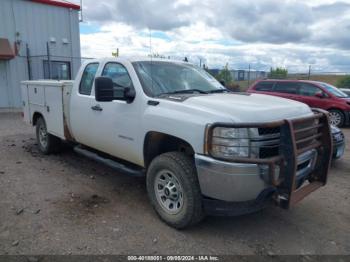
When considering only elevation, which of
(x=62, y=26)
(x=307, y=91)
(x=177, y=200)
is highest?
(x=62, y=26)

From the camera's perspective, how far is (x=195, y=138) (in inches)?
126

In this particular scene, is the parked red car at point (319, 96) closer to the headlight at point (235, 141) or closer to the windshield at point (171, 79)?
the windshield at point (171, 79)

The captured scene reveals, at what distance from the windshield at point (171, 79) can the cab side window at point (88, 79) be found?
1.00 m

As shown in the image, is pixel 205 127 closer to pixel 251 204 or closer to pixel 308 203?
pixel 251 204

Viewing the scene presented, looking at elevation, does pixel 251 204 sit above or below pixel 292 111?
below

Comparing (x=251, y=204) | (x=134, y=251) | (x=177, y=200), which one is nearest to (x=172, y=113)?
(x=177, y=200)

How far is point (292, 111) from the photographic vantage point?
351 cm

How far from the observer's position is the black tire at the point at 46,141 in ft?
21.6

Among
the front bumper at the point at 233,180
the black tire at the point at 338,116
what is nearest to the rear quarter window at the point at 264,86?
the black tire at the point at 338,116

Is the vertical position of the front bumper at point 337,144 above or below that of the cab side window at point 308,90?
below

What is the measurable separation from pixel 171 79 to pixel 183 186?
64.4 inches

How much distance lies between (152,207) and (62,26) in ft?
46.5

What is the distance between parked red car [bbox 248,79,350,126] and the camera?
37.1 feet

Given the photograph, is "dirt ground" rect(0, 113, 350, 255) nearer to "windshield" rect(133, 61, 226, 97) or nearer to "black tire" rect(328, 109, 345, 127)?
"windshield" rect(133, 61, 226, 97)
